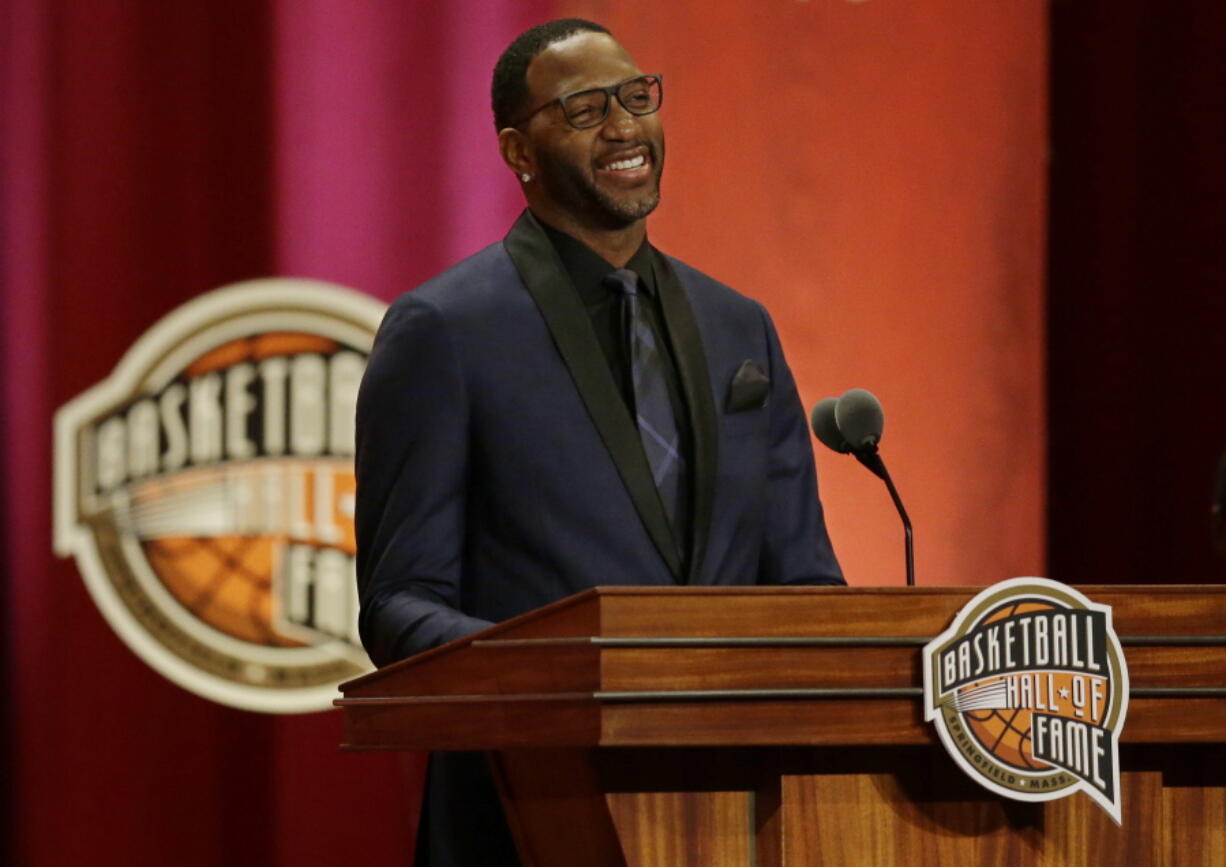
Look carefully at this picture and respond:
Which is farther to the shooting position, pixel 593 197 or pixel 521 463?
pixel 593 197

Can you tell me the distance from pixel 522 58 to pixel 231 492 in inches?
54.6

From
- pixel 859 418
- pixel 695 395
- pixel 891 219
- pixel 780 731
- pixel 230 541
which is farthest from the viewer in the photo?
pixel 891 219

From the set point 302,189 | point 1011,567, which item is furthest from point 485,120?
point 1011,567

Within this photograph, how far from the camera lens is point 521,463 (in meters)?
1.48

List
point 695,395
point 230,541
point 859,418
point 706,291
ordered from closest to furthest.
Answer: point 859,418
point 695,395
point 706,291
point 230,541

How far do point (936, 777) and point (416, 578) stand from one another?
1.64ft

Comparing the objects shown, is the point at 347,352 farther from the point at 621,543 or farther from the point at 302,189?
the point at 621,543

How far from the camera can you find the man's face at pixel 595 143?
5.28 ft

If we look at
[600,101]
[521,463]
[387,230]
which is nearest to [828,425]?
[521,463]

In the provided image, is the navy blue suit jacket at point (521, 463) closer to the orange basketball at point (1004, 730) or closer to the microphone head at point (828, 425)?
the microphone head at point (828, 425)

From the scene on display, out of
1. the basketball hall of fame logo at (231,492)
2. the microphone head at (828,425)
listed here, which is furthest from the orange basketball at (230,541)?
the microphone head at (828,425)

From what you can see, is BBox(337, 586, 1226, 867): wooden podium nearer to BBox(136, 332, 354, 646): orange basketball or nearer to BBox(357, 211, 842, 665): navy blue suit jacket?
BBox(357, 211, 842, 665): navy blue suit jacket

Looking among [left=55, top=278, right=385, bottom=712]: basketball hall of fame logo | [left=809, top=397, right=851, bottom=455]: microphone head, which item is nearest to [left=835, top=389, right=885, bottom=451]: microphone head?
[left=809, top=397, right=851, bottom=455]: microphone head

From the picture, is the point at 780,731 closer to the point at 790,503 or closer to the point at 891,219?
the point at 790,503
